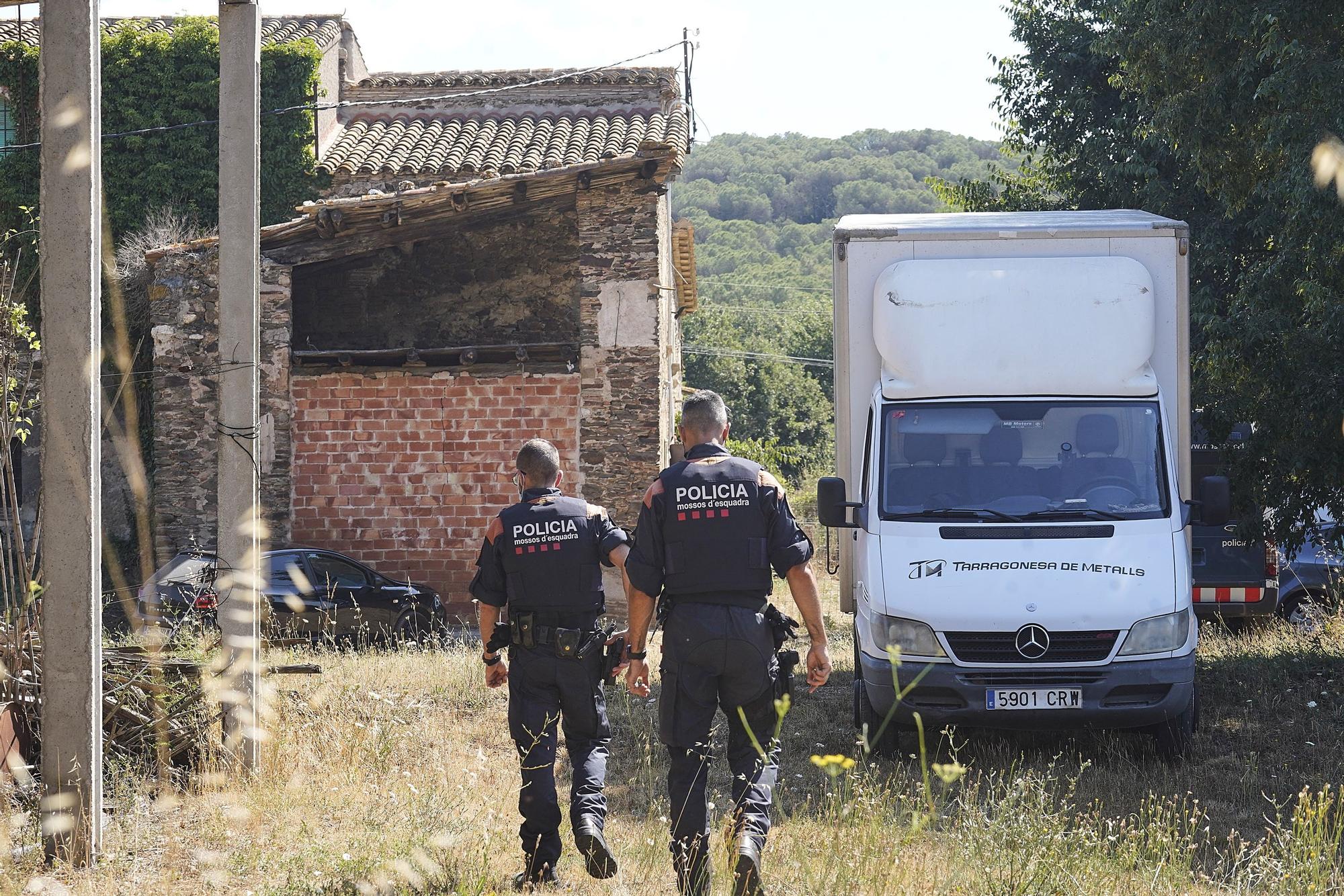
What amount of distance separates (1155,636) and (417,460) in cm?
1016

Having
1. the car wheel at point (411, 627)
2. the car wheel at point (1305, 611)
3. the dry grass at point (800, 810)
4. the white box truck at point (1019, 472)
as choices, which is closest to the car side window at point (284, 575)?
the car wheel at point (411, 627)

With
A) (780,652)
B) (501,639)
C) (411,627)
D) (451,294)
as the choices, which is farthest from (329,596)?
(780,652)

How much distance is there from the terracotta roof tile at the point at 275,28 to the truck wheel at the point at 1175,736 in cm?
1754

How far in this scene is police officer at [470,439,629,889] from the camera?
4.73 m

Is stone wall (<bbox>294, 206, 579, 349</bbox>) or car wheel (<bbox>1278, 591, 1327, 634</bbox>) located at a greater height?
stone wall (<bbox>294, 206, 579, 349</bbox>)

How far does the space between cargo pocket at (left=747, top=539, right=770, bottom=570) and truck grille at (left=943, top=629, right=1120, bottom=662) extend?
215cm

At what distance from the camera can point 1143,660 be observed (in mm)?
6312

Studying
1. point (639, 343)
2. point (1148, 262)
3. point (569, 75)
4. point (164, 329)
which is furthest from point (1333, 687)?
point (569, 75)

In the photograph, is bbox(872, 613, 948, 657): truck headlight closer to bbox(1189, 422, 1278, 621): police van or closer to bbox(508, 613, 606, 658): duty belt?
bbox(508, 613, 606, 658): duty belt

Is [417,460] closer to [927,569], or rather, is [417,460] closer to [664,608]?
[927,569]

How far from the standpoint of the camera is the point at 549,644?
480 centimetres

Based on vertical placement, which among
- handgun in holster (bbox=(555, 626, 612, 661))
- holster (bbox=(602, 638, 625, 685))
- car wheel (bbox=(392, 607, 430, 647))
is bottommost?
car wheel (bbox=(392, 607, 430, 647))

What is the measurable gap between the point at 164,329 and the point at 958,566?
37.4 feet

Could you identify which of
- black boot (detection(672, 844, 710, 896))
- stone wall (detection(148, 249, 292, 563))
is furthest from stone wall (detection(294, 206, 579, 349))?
black boot (detection(672, 844, 710, 896))
